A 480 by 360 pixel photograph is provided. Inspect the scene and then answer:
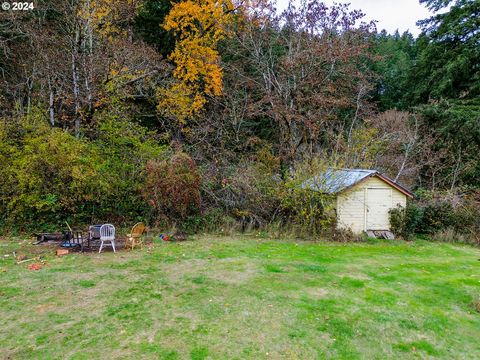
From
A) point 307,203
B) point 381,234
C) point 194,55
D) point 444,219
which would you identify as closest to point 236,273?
point 307,203

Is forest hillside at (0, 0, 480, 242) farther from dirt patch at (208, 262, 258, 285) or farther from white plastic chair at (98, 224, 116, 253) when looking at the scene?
dirt patch at (208, 262, 258, 285)

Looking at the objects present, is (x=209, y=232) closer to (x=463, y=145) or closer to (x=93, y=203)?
(x=93, y=203)

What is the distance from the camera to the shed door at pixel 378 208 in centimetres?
1341

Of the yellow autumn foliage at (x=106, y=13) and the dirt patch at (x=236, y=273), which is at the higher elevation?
the yellow autumn foliage at (x=106, y=13)

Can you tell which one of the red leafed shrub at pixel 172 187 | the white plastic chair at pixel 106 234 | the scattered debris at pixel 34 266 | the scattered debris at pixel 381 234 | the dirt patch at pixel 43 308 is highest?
the red leafed shrub at pixel 172 187

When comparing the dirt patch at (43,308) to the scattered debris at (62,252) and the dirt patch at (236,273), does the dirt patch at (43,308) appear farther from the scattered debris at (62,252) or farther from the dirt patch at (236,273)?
the scattered debris at (62,252)

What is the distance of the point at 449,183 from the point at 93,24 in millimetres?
18994

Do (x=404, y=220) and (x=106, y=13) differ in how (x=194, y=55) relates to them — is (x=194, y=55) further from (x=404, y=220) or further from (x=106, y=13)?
(x=404, y=220)

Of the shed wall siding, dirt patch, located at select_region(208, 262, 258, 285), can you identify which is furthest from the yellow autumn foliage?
the shed wall siding

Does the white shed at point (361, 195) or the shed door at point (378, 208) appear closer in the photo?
the white shed at point (361, 195)

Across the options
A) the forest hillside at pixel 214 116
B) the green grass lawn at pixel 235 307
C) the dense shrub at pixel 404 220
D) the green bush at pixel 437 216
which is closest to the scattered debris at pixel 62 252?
the green grass lawn at pixel 235 307

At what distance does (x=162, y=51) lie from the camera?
2042 cm

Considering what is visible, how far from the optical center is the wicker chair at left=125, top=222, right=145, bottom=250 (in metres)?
10.2

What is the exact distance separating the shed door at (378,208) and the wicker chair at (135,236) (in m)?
8.64
